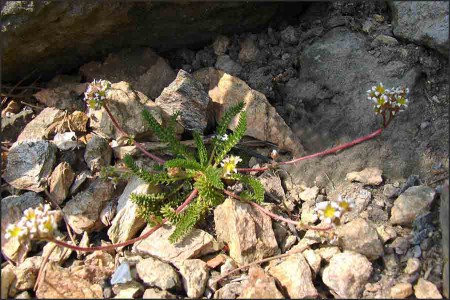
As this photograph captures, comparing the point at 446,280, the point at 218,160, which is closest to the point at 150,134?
the point at 218,160

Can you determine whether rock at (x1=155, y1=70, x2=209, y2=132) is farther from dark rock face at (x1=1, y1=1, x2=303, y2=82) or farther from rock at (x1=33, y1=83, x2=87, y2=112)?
rock at (x1=33, y1=83, x2=87, y2=112)

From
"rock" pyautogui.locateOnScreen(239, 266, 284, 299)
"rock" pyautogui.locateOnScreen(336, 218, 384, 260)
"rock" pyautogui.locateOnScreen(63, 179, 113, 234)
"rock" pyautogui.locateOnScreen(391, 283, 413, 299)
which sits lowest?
"rock" pyautogui.locateOnScreen(391, 283, 413, 299)

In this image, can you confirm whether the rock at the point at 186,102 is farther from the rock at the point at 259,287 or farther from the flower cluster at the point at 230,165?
the rock at the point at 259,287

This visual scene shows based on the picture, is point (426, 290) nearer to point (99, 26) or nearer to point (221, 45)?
point (221, 45)

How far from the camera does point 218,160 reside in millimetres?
3607

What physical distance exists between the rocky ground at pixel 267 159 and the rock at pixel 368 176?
0.01 meters

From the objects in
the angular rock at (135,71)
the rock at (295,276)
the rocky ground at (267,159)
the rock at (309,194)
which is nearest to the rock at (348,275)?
the rocky ground at (267,159)

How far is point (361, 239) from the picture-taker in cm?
308

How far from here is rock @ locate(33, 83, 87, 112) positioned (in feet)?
13.3

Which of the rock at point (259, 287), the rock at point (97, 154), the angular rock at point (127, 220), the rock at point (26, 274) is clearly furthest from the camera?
the rock at point (97, 154)

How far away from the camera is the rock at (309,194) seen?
3.52 m

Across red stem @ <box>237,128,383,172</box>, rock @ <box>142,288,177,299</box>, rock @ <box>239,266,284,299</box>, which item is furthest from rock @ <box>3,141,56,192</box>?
rock @ <box>239,266,284,299</box>

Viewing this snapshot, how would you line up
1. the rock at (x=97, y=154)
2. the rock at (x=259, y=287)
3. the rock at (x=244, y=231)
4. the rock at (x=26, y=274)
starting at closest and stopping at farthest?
the rock at (x=259, y=287), the rock at (x=26, y=274), the rock at (x=244, y=231), the rock at (x=97, y=154)

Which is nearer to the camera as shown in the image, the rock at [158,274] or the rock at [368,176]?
the rock at [158,274]
